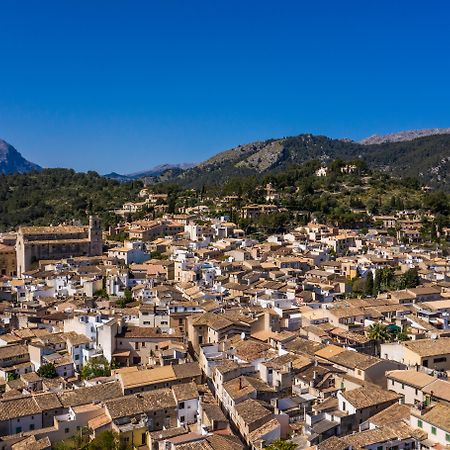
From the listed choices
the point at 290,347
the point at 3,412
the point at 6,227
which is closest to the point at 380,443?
the point at 290,347

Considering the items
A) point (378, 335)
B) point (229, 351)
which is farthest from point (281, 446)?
point (378, 335)

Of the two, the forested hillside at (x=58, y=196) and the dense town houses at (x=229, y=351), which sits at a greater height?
the forested hillside at (x=58, y=196)

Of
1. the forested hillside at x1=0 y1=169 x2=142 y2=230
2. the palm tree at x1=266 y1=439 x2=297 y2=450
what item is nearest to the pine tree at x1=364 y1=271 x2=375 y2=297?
the palm tree at x1=266 y1=439 x2=297 y2=450

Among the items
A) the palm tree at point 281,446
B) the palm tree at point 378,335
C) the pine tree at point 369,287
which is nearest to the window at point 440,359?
the palm tree at point 378,335

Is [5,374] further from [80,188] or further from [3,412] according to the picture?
[80,188]

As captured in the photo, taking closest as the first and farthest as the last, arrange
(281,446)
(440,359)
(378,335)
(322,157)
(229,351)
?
(281,446), (440,359), (229,351), (378,335), (322,157)

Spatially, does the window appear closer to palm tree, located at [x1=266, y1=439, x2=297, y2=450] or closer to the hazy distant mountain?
palm tree, located at [x1=266, y1=439, x2=297, y2=450]

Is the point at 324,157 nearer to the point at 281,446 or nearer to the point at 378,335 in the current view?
the point at 378,335

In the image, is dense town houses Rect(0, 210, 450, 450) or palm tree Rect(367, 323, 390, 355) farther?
palm tree Rect(367, 323, 390, 355)

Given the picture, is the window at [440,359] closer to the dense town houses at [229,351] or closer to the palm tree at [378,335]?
the dense town houses at [229,351]
